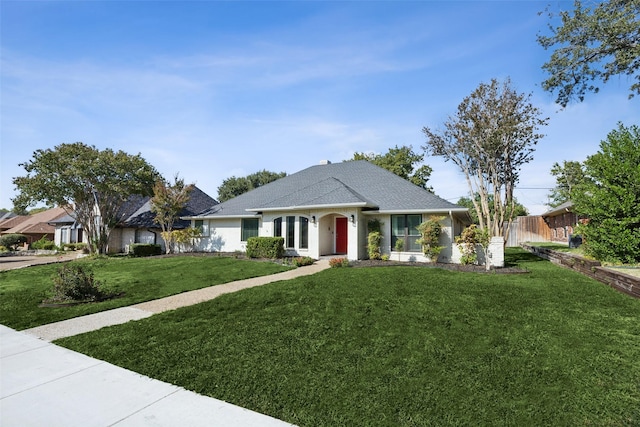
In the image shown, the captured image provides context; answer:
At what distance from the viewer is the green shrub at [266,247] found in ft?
53.4

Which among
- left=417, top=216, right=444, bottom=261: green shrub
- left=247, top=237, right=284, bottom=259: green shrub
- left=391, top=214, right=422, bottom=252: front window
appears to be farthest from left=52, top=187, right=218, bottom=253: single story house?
left=417, top=216, right=444, bottom=261: green shrub

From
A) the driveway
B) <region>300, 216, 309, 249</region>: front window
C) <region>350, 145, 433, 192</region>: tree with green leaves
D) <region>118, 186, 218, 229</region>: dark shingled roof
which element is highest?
<region>350, 145, 433, 192</region>: tree with green leaves

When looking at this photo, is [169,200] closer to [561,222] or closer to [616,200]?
[616,200]

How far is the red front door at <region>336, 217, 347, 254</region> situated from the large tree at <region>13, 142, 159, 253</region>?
45.7ft

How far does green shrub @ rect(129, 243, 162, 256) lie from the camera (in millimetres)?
21625

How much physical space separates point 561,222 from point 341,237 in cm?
2455

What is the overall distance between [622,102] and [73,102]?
2128 cm

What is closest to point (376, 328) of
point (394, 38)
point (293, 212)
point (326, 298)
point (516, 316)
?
point (326, 298)

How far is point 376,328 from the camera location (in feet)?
18.9

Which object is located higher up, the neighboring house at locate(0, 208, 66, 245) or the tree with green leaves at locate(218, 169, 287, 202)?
the tree with green leaves at locate(218, 169, 287, 202)

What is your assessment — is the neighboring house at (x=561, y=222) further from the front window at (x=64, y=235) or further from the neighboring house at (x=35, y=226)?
the neighboring house at (x=35, y=226)

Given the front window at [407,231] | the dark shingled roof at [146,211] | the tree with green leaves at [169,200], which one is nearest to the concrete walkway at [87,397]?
the front window at [407,231]

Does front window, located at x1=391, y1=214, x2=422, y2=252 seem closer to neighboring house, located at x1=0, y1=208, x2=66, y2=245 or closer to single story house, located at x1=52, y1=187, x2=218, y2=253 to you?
single story house, located at x1=52, y1=187, x2=218, y2=253

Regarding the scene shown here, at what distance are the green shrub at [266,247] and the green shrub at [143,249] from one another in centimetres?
957
